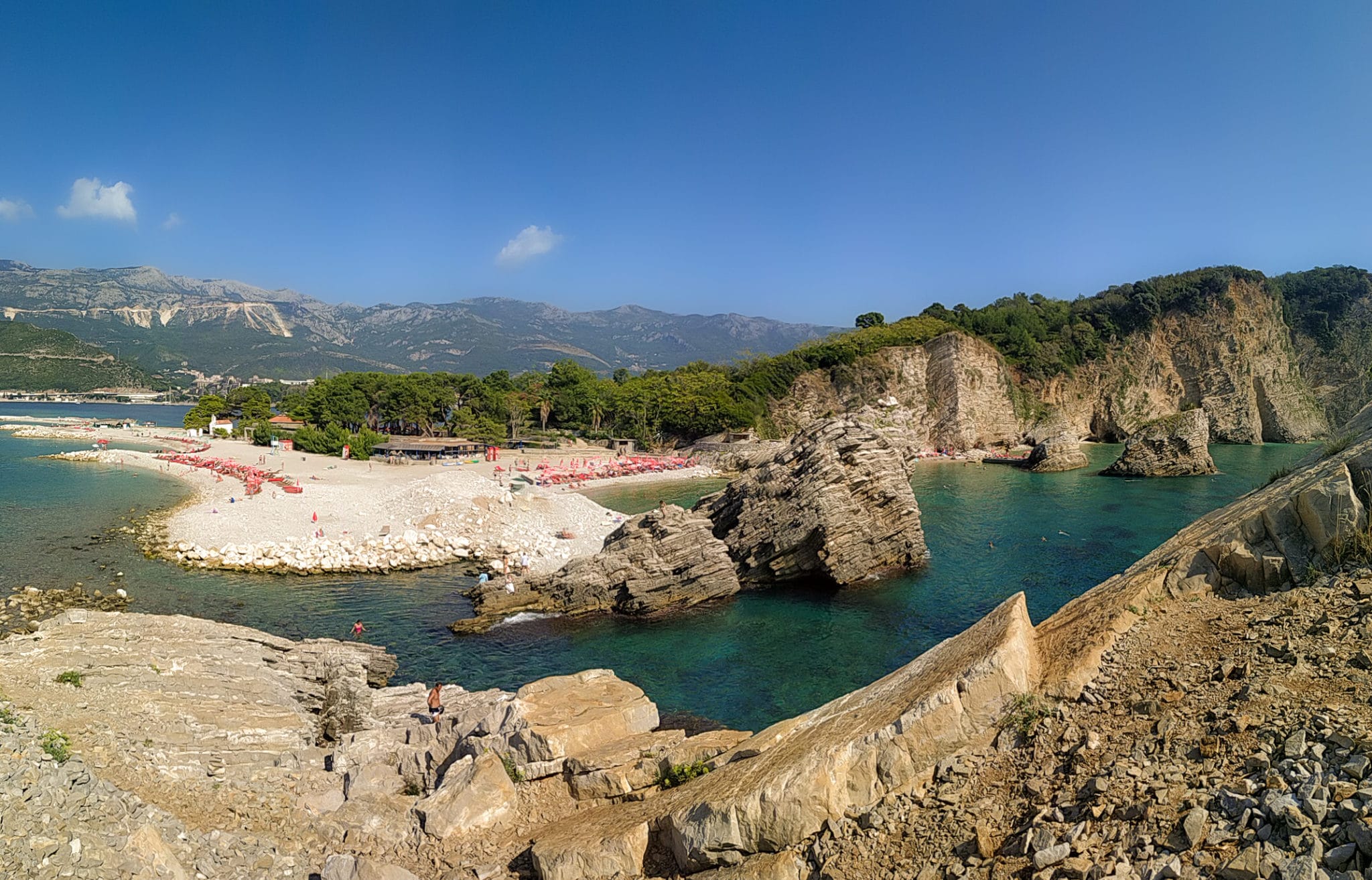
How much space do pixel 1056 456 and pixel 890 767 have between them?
2513 inches

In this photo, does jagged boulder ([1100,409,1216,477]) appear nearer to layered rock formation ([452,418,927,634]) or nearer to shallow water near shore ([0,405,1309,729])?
shallow water near shore ([0,405,1309,729])

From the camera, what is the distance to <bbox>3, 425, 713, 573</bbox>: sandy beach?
3228 centimetres

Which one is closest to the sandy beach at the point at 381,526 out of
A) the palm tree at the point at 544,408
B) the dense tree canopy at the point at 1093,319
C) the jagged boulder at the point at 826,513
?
the jagged boulder at the point at 826,513

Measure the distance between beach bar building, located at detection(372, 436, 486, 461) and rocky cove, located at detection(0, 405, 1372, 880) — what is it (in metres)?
59.0

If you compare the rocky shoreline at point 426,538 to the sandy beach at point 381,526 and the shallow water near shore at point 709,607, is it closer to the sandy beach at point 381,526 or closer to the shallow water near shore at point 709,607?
the sandy beach at point 381,526

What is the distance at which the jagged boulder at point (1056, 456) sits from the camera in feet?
202

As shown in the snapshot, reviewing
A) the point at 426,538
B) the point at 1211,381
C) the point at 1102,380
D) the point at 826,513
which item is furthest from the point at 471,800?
the point at 1211,381

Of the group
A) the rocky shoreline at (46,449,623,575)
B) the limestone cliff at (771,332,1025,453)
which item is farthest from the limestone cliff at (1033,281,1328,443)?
→ the rocky shoreline at (46,449,623,575)

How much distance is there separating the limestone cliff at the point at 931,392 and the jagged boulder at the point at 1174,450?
2347 cm

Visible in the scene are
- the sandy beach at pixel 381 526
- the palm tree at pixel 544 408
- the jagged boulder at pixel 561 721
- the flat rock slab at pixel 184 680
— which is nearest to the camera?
the jagged boulder at pixel 561 721

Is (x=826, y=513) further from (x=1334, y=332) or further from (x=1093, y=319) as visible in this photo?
(x=1334, y=332)

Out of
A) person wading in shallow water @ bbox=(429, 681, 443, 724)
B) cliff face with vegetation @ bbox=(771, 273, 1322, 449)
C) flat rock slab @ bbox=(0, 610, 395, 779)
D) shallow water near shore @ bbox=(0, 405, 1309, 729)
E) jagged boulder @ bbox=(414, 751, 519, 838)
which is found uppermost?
cliff face with vegetation @ bbox=(771, 273, 1322, 449)

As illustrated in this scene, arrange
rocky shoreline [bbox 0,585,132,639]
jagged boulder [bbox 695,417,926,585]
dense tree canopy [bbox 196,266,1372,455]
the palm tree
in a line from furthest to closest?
the palm tree
dense tree canopy [bbox 196,266,1372,455]
jagged boulder [bbox 695,417,926,585]
rocky shoreline [bbox 0,585,132,639]

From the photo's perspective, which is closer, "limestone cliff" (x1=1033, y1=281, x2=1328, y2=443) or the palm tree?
"limestone cliff" (x1=1033, y1=281, x2=1328, y2=443)
